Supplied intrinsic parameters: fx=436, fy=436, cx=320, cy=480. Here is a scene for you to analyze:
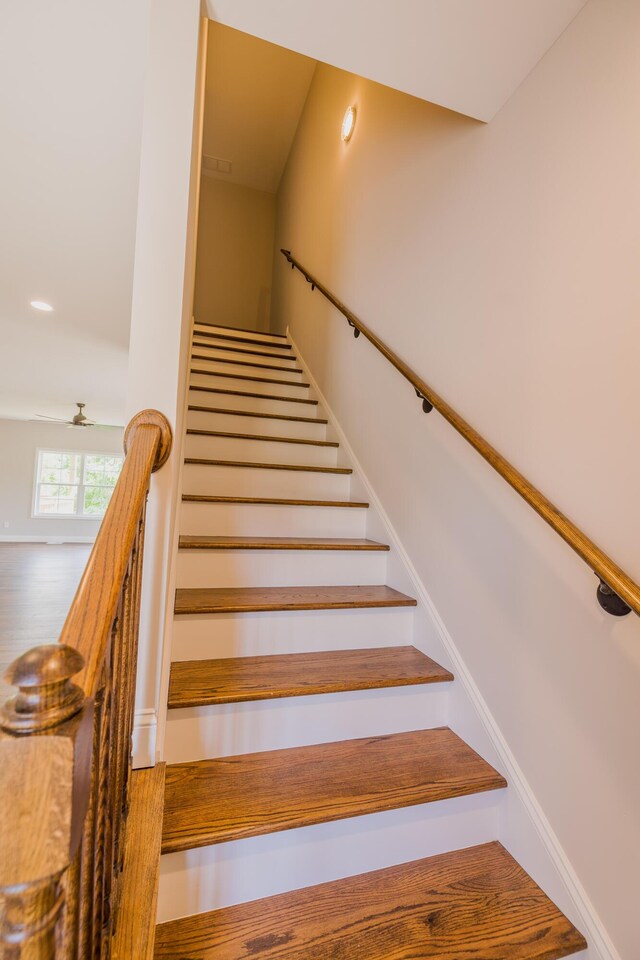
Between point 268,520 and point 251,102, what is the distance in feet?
14.8

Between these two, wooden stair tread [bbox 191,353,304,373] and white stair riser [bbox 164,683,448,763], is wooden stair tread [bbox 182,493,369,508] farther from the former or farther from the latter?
wooden stair tread [bbox 191,353,304,373]

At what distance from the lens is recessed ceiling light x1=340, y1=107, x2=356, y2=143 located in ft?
9.03

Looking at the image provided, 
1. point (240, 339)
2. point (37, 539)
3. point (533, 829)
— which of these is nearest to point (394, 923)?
point (533, 829)

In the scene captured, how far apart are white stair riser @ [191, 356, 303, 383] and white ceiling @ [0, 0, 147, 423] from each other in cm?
73

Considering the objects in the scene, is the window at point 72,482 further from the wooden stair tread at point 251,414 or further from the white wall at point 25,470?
the wooden stair tread at point 251,414

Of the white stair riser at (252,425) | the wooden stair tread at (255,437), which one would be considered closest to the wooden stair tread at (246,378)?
the white stair riser at (252,425)

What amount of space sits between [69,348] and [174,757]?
4.57m

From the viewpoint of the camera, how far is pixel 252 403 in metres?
2.82

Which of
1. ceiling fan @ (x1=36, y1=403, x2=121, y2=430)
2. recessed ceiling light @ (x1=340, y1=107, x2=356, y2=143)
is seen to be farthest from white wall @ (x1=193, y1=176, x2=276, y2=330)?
ceiling fan @ (x1=36, y1=403, x2=121, y2=430)

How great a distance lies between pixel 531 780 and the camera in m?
1.16

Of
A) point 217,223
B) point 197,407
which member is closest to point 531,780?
point 197,407

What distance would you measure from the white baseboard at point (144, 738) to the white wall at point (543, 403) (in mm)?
955

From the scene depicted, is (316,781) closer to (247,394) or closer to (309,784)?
(309,784)

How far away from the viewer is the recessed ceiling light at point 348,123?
2.75 m
